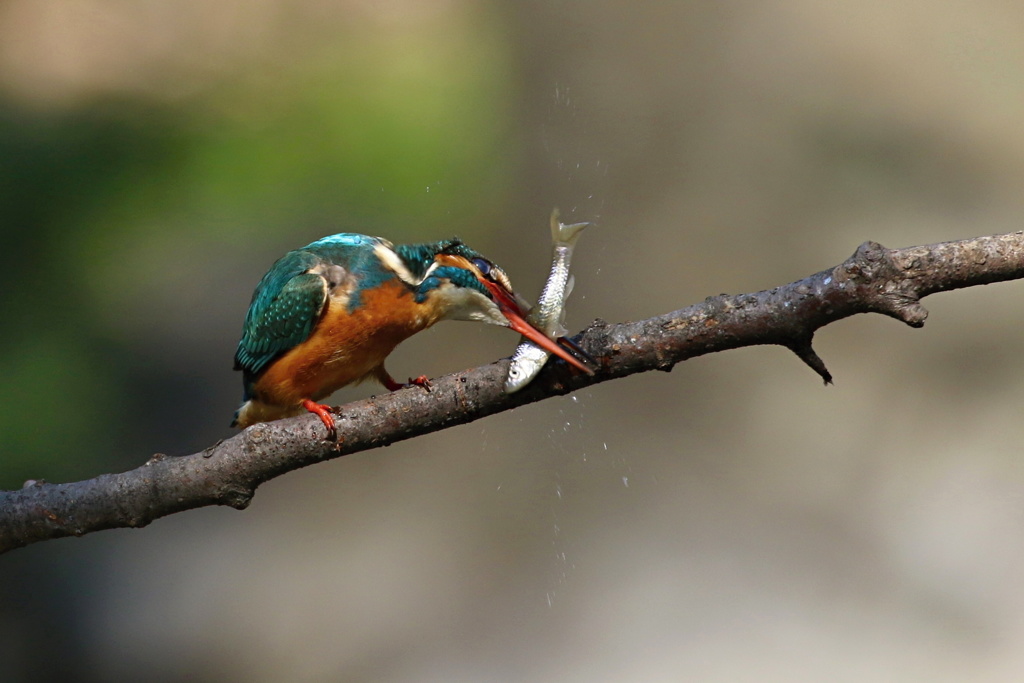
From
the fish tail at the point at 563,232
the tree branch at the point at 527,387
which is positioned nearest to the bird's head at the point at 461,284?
the fish tail at the point at 563,232

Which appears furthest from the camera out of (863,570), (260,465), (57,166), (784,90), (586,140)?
(586,140)

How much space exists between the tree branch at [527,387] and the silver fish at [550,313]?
0.02 meters

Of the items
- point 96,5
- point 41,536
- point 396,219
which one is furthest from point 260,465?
point 96,5

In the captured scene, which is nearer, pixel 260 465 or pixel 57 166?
pixel 260 465

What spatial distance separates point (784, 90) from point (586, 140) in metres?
0.76

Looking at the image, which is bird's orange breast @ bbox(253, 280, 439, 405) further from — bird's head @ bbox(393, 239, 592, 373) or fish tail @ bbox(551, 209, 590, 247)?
fish tail @ bbox(551, 209, 590, 247)

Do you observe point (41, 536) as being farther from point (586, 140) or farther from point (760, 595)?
point (586, 140)

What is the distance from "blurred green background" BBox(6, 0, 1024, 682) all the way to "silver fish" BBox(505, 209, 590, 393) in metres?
2.07

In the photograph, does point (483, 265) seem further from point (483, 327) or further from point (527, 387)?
point (483, 327)

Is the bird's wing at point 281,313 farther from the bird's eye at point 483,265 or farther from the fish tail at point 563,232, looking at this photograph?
the fish tail at point 563,232

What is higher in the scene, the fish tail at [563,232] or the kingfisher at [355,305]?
the fish tail at [563,232]

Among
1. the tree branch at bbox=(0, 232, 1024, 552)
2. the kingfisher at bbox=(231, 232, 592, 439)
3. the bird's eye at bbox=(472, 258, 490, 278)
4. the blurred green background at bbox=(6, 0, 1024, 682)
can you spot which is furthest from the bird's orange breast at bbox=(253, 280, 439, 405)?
the blurred green background at bbox=(6, 0, 1024, 682)

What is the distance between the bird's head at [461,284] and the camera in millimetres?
1350

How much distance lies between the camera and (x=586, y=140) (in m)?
3.62
